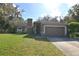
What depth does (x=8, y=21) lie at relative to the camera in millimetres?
8367

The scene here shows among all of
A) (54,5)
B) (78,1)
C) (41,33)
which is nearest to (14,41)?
(41,33)

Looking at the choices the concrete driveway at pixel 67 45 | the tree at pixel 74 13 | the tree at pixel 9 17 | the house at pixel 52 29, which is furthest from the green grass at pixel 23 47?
the tree at pixel 74 13

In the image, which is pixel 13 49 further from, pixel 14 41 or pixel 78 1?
pixel 78 1

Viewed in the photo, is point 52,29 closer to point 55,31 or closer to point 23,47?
point 55,31

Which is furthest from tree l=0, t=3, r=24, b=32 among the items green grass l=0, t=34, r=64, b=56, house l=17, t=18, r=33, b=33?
green grass l=0, t=34, r=64, b=56

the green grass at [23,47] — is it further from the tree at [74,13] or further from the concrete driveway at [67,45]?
the tree at [74,13]

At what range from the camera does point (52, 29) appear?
391 inches

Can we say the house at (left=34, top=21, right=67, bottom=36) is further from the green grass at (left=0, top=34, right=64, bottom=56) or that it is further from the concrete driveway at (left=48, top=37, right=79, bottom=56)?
the green grass at (left=0, top=34, right=64, bottom=56)

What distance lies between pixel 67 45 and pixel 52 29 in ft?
2.95

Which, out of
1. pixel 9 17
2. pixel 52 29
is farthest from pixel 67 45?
pixel 9 17

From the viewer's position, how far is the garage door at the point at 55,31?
969 cm

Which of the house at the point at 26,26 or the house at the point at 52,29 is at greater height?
the house at the point at 26,26

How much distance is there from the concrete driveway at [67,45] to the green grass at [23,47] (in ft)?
0.85

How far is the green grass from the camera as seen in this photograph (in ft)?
25.9
